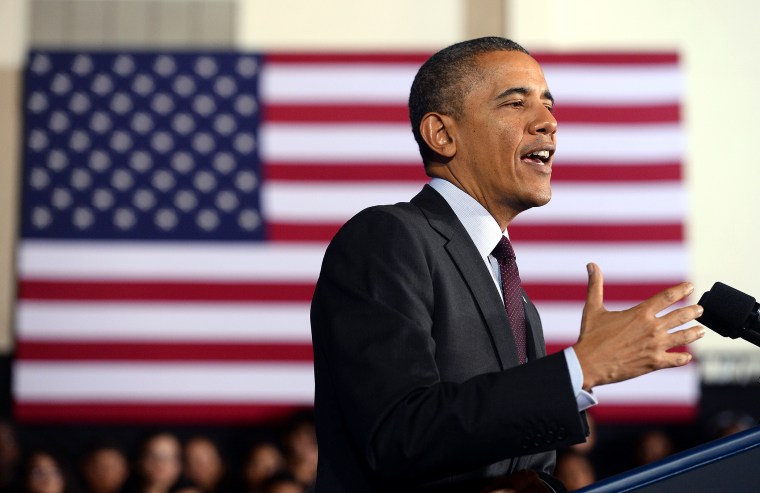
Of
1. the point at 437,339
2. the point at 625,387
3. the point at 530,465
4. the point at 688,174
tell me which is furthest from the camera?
the point at 688,174

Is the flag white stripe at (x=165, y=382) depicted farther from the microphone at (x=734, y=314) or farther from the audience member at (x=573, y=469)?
the microphone at (x=734, y=314)

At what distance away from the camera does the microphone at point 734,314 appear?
1271 millimetres

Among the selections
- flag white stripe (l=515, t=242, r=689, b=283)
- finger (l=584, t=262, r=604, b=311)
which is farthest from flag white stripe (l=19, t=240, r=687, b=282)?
finger (l=584, t=262, r=604, b=311)

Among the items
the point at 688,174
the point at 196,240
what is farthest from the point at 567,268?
the point at 196,240

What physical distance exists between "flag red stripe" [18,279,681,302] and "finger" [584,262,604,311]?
375 centimetres

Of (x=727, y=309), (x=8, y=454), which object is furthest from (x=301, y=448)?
(x=727, y=309)

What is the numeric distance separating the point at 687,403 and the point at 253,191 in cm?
236

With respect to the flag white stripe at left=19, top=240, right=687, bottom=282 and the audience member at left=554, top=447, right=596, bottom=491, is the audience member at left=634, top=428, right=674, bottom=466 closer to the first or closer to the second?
the audience member at left=554, top=447, right=596, bottom=491

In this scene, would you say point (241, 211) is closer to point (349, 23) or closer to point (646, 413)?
point (349, 23)

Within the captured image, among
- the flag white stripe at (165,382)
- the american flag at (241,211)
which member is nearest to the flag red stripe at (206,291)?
the american flag at (241,211)

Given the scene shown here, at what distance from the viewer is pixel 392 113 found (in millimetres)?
5152

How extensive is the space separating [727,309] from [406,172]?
12.7 ft

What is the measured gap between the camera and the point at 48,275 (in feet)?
16.7

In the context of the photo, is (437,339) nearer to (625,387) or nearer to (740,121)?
(625,387)
